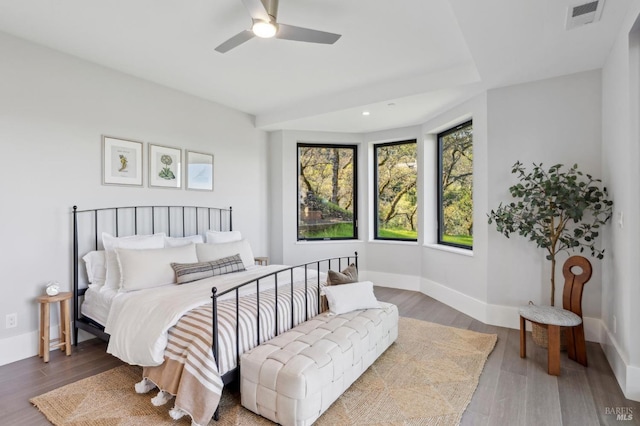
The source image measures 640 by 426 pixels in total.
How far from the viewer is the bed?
2008mm

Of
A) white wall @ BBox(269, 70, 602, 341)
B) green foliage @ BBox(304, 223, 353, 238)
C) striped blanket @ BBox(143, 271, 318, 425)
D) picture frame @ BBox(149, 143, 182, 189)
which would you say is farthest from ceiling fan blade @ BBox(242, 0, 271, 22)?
green foliage @ BBox(304, 223, 353, 238)

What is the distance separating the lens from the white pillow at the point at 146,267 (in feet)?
9.46

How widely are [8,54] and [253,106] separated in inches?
101

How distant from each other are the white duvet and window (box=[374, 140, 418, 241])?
10.2ft

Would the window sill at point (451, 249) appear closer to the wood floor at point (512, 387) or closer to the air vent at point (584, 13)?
the wood floor at point (512, 387)

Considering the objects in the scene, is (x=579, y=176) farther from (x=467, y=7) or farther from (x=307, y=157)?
(x=307, y=157)

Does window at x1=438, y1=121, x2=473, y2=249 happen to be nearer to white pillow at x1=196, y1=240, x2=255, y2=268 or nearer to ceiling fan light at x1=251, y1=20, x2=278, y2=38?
white pillow at x1=196, y1=240, x2=255, y2=268

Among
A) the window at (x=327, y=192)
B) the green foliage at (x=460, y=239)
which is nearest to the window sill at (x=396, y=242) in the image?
the window at (x=327, y=192)

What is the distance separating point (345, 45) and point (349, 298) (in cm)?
226

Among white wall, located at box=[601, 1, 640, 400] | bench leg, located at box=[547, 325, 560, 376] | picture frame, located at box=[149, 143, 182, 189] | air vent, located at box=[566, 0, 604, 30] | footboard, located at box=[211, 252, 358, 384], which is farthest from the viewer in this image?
picture frame, located at box=[149, 143, 182, 189]

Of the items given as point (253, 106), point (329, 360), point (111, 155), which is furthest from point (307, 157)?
point (329, 360)

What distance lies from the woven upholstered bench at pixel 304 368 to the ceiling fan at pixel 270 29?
2098mm

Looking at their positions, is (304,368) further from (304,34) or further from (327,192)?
(327,192)

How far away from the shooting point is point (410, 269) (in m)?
5.16
